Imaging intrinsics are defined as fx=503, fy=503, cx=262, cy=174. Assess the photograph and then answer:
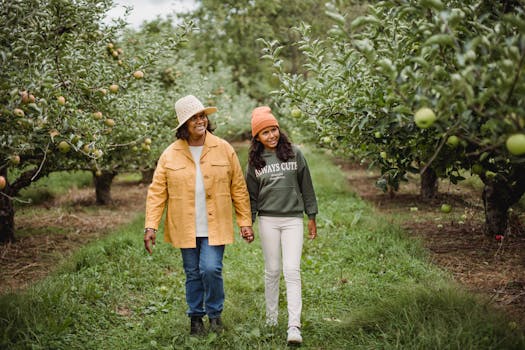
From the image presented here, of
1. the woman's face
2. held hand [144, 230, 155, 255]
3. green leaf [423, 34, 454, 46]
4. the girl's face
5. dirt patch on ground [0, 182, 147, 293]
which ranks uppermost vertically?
green leaf [423, 34, 454, 46]

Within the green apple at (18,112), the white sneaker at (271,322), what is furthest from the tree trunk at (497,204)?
the green apple at (18,112)

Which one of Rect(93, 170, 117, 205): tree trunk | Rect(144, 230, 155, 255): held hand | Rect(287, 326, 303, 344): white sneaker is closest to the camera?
Rect(287, 326, 303, 344): white sneaker

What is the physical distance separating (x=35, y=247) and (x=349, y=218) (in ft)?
16.5

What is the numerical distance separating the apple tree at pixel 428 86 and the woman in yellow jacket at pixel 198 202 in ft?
2.61

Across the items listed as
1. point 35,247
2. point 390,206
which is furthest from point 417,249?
point 35,247

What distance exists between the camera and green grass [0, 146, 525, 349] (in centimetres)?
367

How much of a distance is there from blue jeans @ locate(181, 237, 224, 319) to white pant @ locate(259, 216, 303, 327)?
1.28ft

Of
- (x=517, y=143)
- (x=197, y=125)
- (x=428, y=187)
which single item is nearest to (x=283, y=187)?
(x=197, y=125)

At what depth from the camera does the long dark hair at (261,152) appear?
4.14m

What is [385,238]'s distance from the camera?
689 cm

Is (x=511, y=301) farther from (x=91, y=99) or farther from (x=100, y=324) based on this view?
(x=91, y=99)

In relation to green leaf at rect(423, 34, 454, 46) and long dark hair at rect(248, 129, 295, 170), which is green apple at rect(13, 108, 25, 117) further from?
green leaf at rect(423, 34, 454, 46)

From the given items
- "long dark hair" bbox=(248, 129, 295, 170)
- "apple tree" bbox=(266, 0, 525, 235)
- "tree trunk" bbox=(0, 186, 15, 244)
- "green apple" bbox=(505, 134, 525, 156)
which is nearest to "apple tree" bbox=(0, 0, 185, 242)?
"tree trunk" bbox=(0, 186, 15, 244)

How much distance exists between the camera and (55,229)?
885 cm
